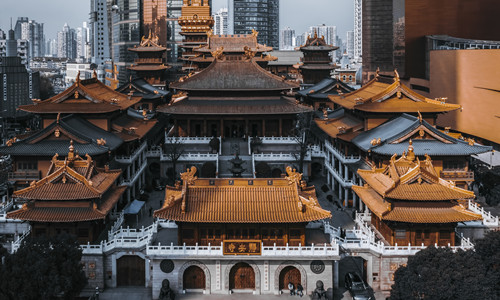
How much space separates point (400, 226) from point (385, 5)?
87.1m

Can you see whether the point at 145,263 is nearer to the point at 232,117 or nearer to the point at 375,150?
the point at 375,150

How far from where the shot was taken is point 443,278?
108ft

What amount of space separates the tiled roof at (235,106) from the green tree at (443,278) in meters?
34.1

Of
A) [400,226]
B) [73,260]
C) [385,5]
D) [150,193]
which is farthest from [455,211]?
[385,5]

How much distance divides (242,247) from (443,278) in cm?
1163

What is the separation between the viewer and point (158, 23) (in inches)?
5335

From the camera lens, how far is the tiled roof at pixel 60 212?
39656mm

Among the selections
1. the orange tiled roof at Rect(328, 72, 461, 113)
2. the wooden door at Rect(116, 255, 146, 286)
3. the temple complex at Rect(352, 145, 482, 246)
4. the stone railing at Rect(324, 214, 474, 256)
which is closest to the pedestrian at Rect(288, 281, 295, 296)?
the stone railing at Rect(324, 214, 474, 256)

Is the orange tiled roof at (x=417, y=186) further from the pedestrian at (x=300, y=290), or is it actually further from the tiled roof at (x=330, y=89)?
the tiled roof at (x=330, y=89)

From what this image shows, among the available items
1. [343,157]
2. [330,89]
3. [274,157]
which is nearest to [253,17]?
[330,89]

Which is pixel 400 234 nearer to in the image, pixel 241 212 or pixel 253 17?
pixel 241 212

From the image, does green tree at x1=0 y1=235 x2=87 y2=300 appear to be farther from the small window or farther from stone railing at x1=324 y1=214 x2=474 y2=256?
the small window

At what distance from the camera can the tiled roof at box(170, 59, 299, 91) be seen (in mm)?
68688

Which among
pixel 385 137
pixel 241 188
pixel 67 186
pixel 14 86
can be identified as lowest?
pixel 241 188
